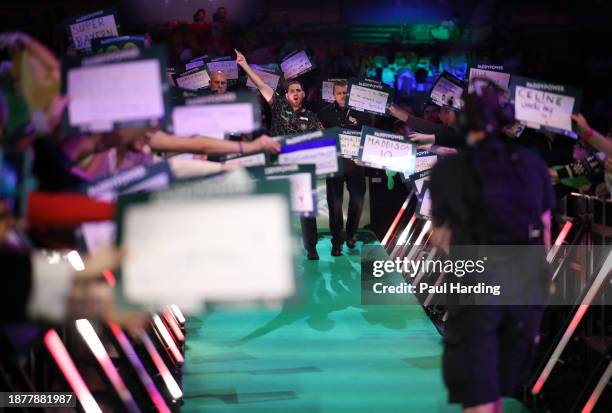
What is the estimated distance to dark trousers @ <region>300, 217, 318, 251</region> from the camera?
8.46 meters

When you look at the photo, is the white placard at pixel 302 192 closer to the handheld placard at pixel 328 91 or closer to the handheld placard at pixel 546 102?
the handheld placard at pixel 546 102

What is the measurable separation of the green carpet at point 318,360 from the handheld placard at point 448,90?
185 cm

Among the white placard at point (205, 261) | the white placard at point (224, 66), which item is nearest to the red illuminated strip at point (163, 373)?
the white placard at point (205, 261)

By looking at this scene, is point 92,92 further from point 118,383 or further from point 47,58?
point 118,383

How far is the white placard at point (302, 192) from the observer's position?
3.25m

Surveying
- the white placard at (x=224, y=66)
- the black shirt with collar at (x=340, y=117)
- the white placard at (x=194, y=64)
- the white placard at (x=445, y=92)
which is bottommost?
the black shirt with collar at (x=340, y=117)

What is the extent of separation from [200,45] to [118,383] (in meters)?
8.31

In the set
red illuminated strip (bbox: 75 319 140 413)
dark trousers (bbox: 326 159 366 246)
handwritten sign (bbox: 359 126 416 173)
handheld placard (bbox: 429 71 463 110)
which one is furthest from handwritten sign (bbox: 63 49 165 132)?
dark trousers (bbox: 326 159 366 246)

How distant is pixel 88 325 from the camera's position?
396 cm

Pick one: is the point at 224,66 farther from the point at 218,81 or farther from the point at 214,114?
the point at 214,114

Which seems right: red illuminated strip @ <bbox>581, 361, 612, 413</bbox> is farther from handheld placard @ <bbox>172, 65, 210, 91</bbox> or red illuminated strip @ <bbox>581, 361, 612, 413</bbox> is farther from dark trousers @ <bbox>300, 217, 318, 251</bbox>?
dark trousers @ <bbox>300, 217, 318, 251</bbox>

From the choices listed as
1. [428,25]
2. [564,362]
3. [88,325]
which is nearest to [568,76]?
[428,25]

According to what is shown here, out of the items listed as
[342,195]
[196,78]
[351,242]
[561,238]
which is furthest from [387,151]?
[351,242]

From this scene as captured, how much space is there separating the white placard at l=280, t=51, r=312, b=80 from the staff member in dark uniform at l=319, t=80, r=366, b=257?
0.42m
